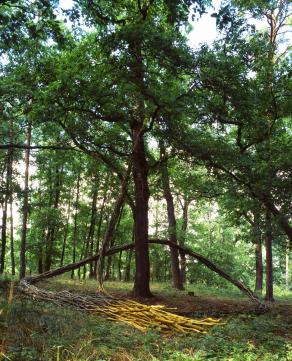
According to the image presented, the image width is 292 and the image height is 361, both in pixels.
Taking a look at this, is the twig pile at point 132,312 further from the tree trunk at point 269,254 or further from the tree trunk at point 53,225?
the tree trunk at point 53,225

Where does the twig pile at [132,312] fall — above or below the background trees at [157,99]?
below

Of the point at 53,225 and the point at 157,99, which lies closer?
the point at 157,99

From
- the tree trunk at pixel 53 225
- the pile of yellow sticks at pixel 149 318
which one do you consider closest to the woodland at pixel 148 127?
the pile of yellow sticks at pixel 149 318

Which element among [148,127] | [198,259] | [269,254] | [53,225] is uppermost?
[148,127]

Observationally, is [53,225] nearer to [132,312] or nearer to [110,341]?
[132,312]

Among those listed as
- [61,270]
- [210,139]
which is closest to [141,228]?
[61,270]

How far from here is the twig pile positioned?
24.1 ft

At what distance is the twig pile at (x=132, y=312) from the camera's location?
734 centimetres

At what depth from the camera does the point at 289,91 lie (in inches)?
461

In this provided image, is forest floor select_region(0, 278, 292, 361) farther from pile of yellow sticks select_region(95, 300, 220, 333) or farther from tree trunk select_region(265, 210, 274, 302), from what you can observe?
tree trunk select_region(265, 210, 274, 302)

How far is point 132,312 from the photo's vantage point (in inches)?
305

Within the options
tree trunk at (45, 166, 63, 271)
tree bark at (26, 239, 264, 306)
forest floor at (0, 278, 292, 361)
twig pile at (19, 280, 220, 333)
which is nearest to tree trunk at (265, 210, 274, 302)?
tree bark at (26, 239, 264, 306)

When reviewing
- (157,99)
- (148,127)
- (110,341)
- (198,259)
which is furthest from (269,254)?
(110,341)

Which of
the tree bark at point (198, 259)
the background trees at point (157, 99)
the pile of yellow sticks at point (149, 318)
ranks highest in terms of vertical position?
the background trees at point (157, 99)
